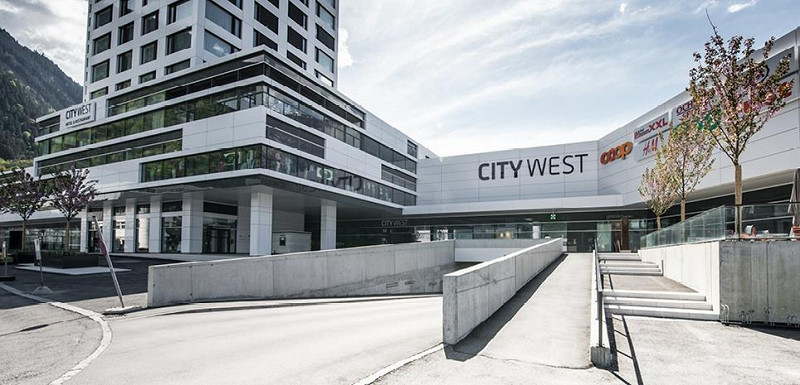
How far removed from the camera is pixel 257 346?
7.72 metres

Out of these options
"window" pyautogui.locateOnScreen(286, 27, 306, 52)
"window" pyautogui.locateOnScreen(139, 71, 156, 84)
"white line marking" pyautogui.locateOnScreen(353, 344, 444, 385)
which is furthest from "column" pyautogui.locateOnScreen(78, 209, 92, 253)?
"white line marking" pyautogui.locateOnScreen(353, 344, 444, 385)

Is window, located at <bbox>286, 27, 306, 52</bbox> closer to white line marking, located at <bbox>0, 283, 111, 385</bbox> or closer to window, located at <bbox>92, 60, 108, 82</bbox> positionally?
window, located at <bbox>92, 60, 108, 82</bbox>

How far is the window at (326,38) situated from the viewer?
52.2 meters

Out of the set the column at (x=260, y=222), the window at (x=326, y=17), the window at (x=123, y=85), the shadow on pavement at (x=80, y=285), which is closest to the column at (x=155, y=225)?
the column at (x=260, y=222)

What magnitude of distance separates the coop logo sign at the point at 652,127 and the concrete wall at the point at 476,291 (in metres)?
22.9

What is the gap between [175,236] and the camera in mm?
35438

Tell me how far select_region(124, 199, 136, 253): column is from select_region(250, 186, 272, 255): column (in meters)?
12.5

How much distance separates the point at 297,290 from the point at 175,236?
22887 millimetres

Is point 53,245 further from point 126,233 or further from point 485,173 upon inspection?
point 485,173

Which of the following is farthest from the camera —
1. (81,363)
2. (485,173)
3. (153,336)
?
(485,173)

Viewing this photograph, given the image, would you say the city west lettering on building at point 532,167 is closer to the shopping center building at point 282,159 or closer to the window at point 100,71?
the shopping center building at point 282,159

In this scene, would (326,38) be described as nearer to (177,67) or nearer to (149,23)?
(149,23)

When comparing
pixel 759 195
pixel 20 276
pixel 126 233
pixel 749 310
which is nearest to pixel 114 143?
pixel 126 233

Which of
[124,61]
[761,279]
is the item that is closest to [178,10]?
[124,61]
